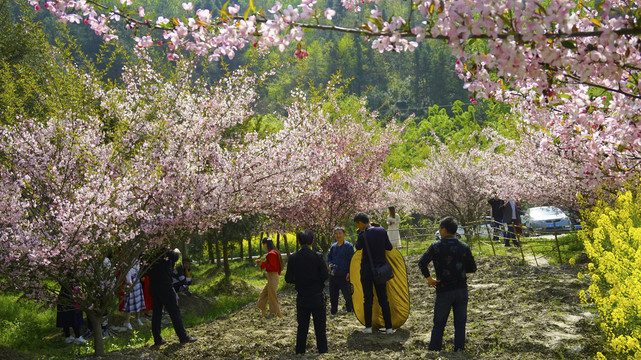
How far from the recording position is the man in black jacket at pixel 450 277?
687cm

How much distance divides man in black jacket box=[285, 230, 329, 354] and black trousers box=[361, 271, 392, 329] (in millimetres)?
951

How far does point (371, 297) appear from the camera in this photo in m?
8.52

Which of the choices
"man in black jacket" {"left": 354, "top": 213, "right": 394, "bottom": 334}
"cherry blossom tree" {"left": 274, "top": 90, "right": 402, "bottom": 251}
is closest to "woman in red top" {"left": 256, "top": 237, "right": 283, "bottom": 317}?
"man in black jacket" {"left": 354, "top": 213, "right": 394, "bottom": 334}

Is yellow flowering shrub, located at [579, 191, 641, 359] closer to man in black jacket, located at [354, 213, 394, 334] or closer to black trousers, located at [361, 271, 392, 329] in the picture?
man in black jacket, located at [354, 213, 394, 334]

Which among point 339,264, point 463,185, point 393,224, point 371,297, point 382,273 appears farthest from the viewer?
point 463,185

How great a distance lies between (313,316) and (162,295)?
9.46ft

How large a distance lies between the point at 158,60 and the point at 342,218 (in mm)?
7383

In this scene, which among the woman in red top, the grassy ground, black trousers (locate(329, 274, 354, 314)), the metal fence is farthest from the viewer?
the metal fence

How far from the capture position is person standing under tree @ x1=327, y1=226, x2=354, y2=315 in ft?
33.8

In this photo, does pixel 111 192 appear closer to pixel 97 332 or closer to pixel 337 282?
pixel 97 332

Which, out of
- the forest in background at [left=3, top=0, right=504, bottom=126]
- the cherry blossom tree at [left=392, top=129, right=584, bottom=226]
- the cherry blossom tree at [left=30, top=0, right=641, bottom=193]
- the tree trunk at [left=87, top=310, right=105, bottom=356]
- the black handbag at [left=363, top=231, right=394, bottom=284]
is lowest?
the tree trunk at [left=87, top=310, right=105, bottom=356]

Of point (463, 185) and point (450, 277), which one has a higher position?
point (463, 185)

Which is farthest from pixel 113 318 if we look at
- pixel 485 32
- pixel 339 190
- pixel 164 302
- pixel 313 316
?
pixel 485 32

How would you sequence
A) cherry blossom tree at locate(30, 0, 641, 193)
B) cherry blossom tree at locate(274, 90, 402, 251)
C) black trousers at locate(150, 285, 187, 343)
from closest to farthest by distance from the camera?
cherry blossom tree at locate(30, 0, 641, 193) → black trousers at locate(150, 285, 187, 343) → cherry blossom tree at locate(274, 90, 402, 251)
